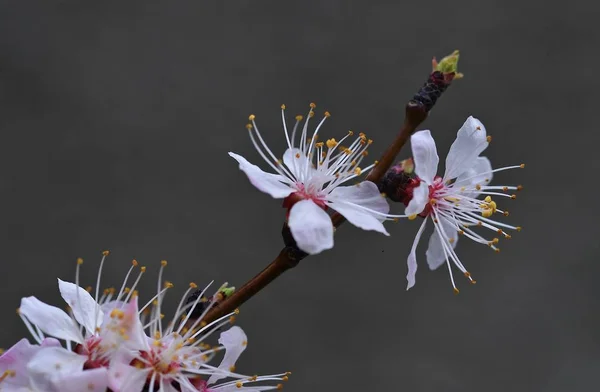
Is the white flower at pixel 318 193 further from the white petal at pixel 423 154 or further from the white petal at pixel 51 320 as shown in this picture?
the white petal at pixel 51 320

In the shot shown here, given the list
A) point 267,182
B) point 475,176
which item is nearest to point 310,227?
point 267,182

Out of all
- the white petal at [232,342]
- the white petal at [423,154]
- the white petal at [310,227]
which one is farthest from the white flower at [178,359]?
the white petal at [423,154]

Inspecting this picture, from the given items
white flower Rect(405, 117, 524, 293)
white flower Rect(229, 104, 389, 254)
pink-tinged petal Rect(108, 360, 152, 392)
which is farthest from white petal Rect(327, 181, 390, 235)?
pink-tinged petal Rect(108, 360, 152, 392)

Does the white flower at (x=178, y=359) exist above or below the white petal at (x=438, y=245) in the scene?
above

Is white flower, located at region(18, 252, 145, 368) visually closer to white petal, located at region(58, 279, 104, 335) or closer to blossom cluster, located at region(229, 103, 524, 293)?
white petal, located at region(58, 279, 104, 335)

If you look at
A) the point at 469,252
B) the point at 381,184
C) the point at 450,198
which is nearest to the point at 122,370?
the point at 381,184

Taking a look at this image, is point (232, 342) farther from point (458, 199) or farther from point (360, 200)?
point (458, 199)
